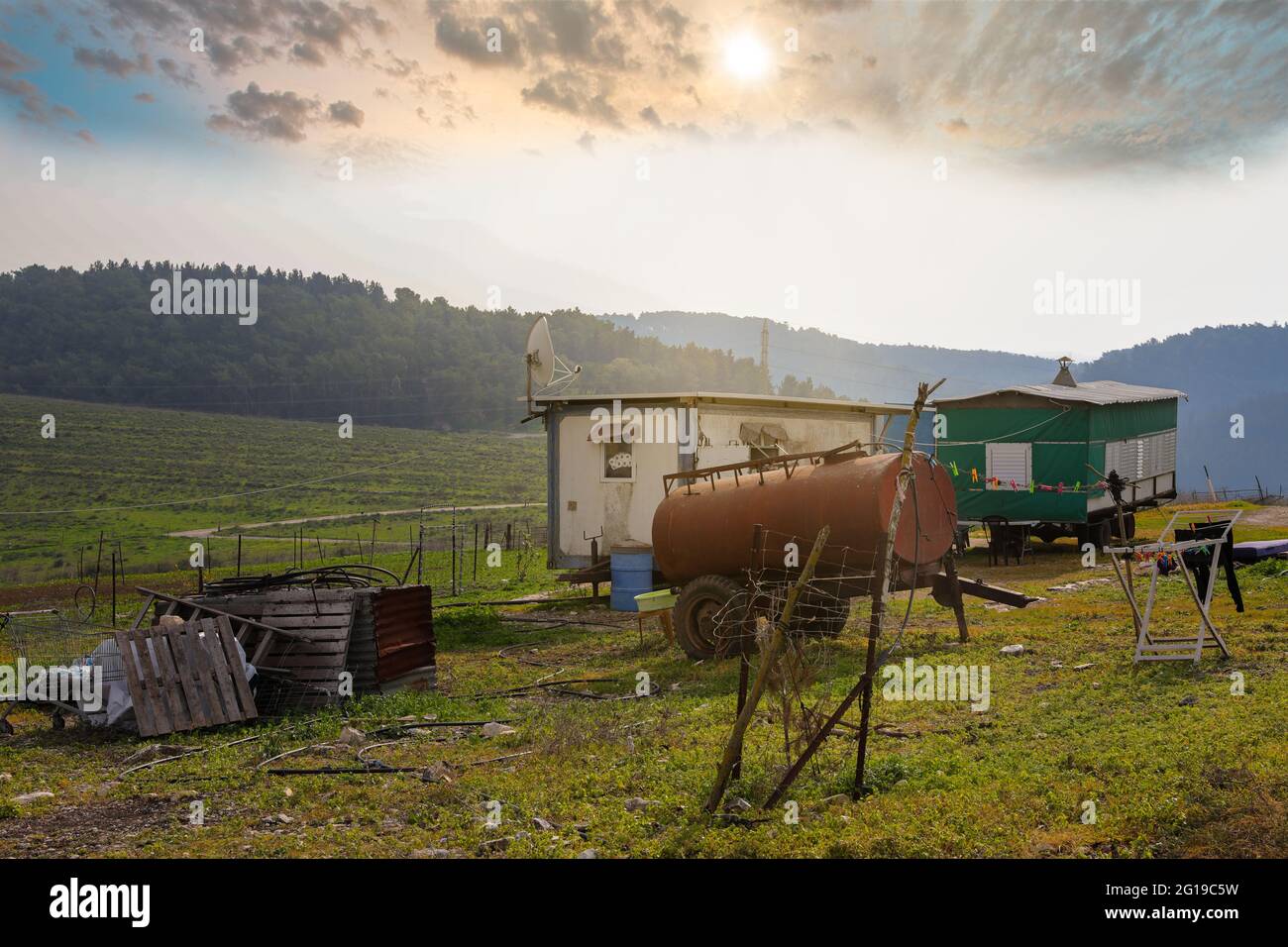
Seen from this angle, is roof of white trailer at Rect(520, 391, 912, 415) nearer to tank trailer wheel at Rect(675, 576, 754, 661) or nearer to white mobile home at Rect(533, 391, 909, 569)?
white mobile home at Rect(533, 391, 909, 569)

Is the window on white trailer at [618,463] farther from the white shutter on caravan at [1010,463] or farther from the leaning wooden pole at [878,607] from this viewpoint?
the leaning wooden pole at [878,607]

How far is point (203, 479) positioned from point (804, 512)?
57034 mm

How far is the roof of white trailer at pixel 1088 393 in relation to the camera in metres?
25.5

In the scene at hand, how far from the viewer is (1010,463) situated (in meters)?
26.1

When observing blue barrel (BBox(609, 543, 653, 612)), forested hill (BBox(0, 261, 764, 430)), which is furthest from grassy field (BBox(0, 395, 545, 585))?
blue barrel (BBox(609, 543, 653, 612))

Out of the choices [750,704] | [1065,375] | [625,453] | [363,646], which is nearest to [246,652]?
[363,646]

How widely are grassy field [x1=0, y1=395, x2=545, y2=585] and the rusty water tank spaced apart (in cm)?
2419

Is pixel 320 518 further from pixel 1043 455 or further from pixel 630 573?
pixel 1043 455

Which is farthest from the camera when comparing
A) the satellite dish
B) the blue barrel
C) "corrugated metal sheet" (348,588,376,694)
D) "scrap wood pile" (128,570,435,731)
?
the satellite dish

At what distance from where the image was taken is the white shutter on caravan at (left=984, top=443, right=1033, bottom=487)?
84.6 feet

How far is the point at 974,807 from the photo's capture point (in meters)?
6.92

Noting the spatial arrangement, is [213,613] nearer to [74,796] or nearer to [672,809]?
[74,796]
